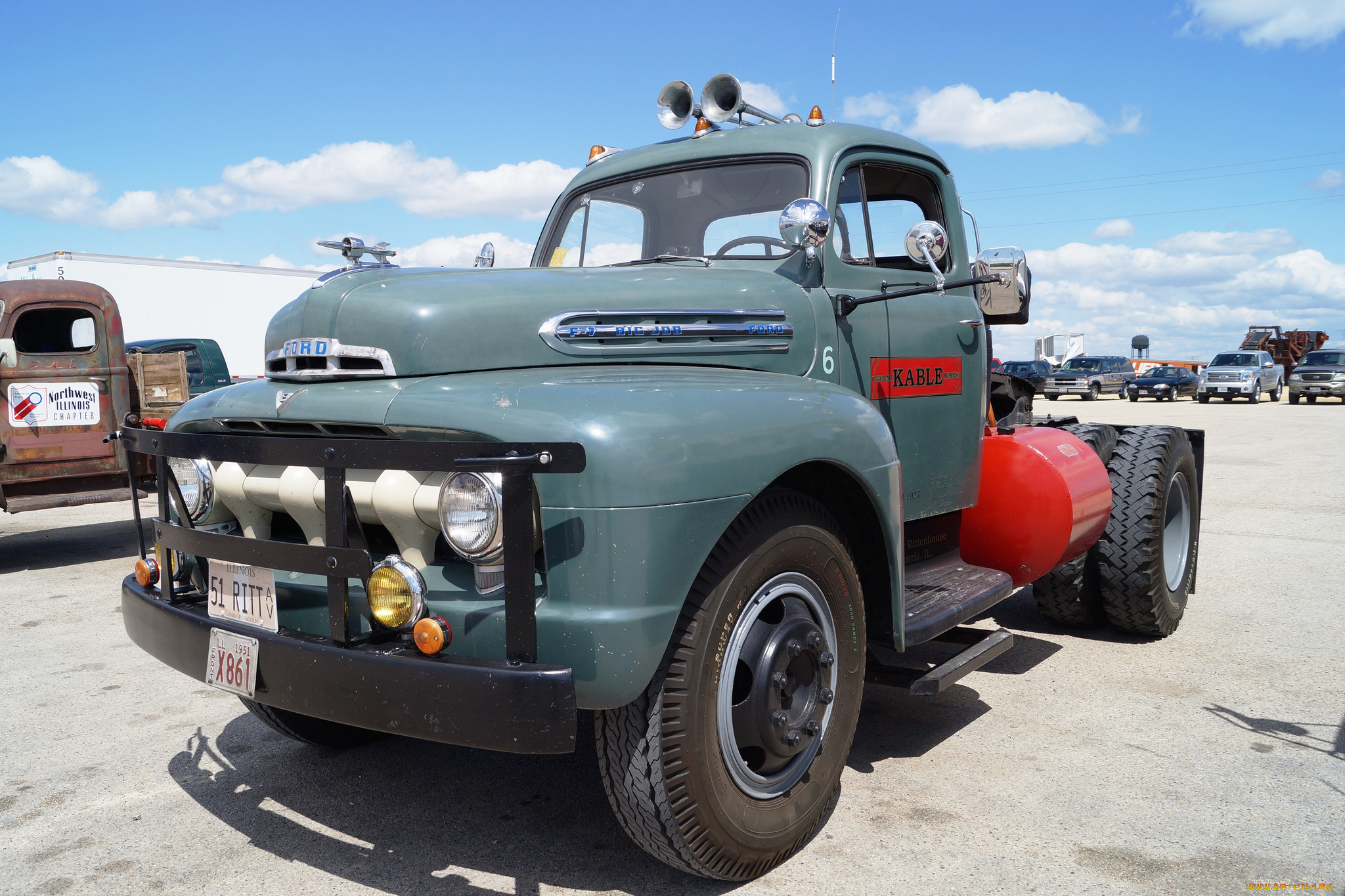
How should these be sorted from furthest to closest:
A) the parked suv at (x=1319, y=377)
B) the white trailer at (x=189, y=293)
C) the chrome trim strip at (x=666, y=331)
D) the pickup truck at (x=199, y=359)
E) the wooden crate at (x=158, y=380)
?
the parked suv at (x=1319, y=377)
the white trailer at (x=189, y=293)
the pickup truck at (x=199, y=359)
the wooden crate at (x=158, y=380)
the chrome trim strip at (x=666, y=331)

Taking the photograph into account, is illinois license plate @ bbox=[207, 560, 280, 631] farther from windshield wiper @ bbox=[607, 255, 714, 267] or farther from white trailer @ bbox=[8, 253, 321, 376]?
white trailer @ bbox=[8, 253, 321, 376]

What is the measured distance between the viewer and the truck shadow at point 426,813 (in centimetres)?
268

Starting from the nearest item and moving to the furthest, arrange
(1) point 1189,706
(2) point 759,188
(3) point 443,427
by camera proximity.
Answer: (3) point 443,427, (2) point 759,188, (1) point 1189,706

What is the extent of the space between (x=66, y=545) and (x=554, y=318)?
319 inches

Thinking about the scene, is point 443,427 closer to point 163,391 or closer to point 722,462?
point 722,462

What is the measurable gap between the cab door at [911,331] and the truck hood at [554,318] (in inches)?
14.6

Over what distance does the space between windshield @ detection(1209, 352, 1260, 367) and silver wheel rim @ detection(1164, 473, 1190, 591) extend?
32139mm

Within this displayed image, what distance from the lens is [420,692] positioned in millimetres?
2146

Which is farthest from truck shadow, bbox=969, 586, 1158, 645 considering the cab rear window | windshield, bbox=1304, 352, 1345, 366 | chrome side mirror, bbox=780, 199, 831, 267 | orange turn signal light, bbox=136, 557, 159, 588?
windshield, bbox=1304, 352, 1345, 366

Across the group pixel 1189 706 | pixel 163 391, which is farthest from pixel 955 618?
pixel 163 391

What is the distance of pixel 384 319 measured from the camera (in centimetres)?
264

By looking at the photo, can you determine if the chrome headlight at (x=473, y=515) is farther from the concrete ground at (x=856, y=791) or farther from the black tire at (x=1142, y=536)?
the black tire at (x=1142, y=536)

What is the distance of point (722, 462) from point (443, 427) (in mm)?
657

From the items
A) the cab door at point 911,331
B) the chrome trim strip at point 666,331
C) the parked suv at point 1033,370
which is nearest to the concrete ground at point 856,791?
the cab door at point 911,331
